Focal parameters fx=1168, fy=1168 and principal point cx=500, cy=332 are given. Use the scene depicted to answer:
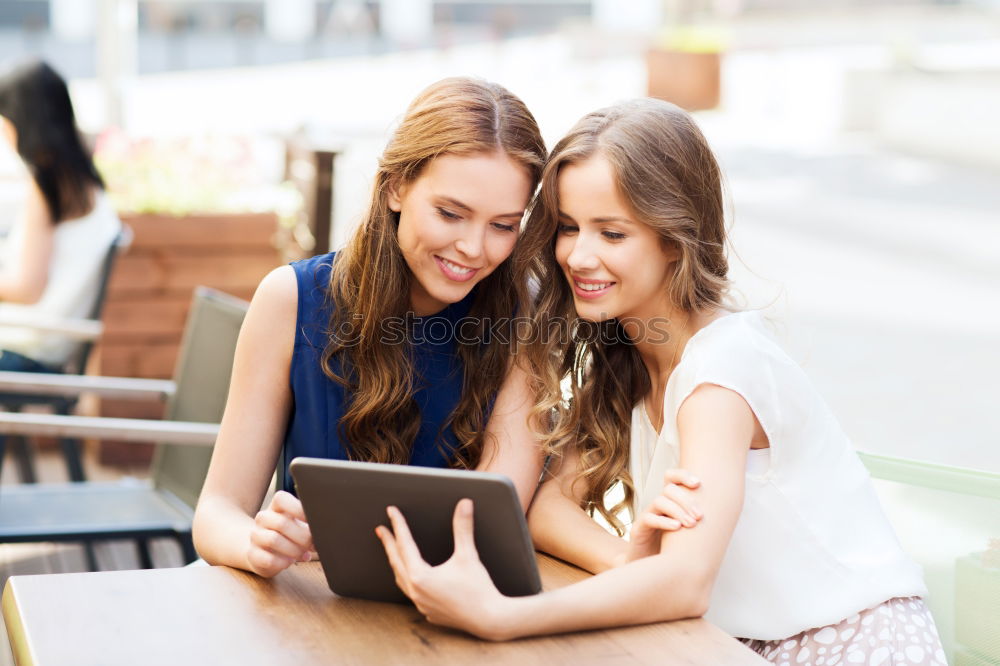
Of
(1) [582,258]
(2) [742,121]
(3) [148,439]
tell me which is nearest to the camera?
(1) [582,258]

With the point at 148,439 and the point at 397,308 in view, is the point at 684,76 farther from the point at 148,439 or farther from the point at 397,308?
the point at 397,308

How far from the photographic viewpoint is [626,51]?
22203 mm

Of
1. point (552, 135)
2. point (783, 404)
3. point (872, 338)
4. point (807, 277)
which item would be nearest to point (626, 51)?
point (552, 135)

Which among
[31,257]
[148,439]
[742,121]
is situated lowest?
[742,121]

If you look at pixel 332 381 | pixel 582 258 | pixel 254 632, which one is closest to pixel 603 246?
pixel 582 258

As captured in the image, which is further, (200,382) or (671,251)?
(200,382)

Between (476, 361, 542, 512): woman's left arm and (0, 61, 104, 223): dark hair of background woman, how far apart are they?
7.19ft

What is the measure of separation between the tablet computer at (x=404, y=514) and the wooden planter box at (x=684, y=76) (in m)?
15.6

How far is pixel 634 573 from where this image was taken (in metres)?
1.39

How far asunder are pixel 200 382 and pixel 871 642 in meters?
1.69

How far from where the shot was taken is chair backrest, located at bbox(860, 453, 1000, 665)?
168cm

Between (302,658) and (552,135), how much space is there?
12026 mm

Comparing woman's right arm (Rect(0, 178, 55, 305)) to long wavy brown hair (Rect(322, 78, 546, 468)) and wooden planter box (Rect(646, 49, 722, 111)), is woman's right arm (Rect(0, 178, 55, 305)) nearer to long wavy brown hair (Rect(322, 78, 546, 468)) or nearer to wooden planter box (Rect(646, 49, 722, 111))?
long wavy brown hair (Rect(322, 78, 546, 468))

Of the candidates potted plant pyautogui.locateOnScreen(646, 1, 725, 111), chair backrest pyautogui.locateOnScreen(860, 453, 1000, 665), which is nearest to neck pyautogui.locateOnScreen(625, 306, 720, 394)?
chair backrest pyautogui.locateOnScreen(860, 453, 1000, 665)
